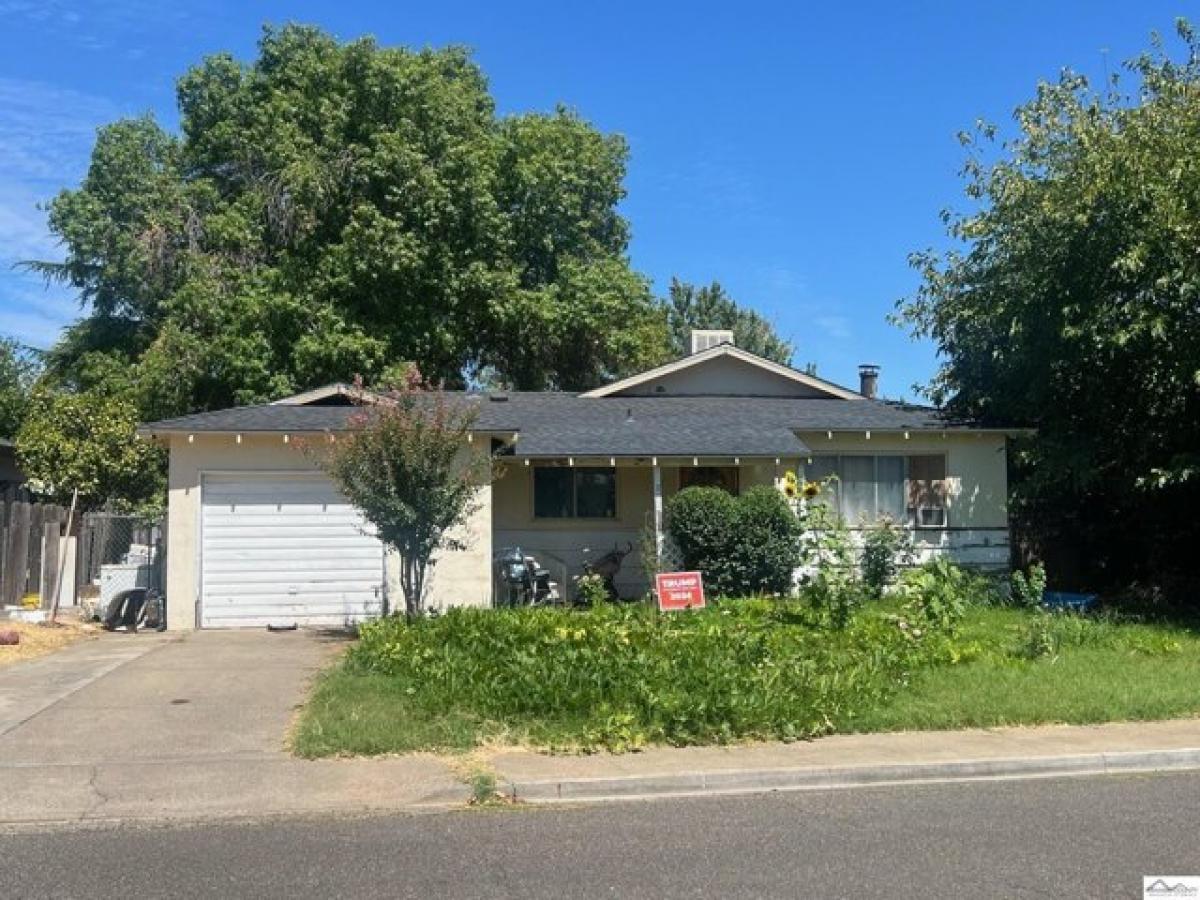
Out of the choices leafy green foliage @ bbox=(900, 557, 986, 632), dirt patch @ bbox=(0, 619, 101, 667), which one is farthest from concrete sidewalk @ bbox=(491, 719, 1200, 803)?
dirt patch @ bbox=(0, 619, 101, 667)

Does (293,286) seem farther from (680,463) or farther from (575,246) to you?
(680,463)

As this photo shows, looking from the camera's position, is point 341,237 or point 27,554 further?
point 341,237

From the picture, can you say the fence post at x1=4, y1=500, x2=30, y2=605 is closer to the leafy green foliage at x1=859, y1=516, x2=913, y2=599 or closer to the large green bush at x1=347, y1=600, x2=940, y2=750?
the large green bush at x1=347, y1=600, x2=940, y2=750

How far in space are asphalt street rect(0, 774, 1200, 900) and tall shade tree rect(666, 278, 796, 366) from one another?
148ft

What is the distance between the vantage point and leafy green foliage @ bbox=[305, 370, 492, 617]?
13922 mm

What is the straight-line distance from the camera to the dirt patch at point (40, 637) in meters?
14.1

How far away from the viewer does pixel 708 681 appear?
9984 millimetres

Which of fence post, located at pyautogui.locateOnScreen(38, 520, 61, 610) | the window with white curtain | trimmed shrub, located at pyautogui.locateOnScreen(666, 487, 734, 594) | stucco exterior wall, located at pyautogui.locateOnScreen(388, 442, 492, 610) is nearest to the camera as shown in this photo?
stucco exterior wall, located at pyautogui.locateOnScreen(388, 442, 492, 610)

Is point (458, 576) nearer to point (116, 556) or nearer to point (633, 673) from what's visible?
point (633, 673)

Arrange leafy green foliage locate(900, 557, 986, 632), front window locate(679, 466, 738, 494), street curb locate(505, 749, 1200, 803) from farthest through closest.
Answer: front window locate(679, 466, 738, 494), leafy green foliage locate(900, 557, 986, 632), street curb locate(505, 749, 1200, 803)

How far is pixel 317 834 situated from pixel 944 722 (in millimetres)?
5431

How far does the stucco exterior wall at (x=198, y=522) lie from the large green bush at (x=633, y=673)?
3107mm

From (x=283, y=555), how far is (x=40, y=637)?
3.44 m

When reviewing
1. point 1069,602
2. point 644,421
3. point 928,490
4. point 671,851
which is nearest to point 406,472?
point 644,421
